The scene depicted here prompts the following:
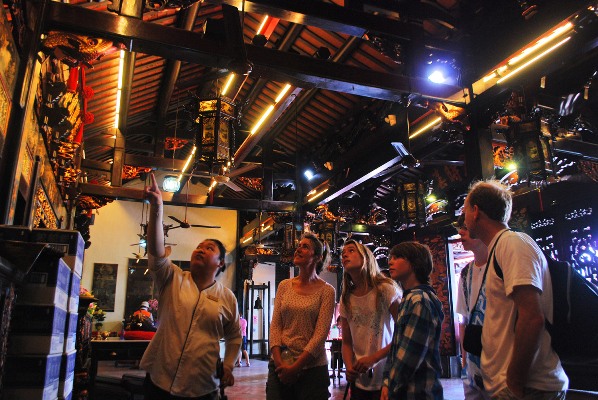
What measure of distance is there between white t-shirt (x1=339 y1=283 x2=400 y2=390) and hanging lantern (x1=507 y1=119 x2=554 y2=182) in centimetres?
271

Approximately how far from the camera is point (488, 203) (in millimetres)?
1998

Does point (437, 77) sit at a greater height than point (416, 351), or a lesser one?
greater

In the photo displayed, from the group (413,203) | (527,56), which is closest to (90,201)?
(413,203)

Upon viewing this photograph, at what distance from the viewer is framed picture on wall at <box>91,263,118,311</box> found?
44.8 feet

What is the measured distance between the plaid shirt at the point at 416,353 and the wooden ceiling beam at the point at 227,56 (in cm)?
252

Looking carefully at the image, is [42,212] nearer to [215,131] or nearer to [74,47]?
[215,131]

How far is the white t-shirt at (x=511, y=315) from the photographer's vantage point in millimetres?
1681

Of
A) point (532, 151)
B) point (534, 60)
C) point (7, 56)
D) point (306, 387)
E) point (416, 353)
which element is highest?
point (534, 60)

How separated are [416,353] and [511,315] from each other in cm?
47

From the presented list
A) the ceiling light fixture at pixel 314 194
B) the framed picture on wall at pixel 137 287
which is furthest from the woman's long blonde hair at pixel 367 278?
the framed picture on wall at pixel 137 287

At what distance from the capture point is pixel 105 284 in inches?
544

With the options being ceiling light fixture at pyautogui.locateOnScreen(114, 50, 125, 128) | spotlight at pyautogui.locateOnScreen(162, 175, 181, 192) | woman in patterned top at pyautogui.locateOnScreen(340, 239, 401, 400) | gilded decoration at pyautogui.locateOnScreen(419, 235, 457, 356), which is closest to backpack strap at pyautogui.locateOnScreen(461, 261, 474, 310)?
woman in patterned top at pyautogui.locateOnScreen(340, 239, 401, 400)

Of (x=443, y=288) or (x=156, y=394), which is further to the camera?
(x=443, y=288)

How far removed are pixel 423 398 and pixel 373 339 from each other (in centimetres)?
66
